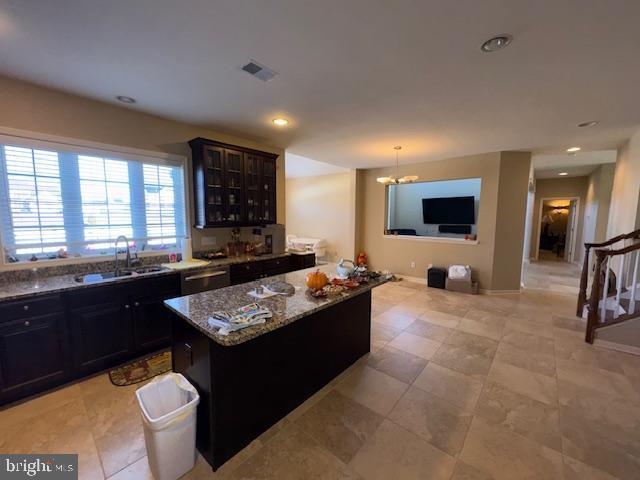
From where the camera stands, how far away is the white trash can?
1.42 meters

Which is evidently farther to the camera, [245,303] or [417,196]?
[417,196]

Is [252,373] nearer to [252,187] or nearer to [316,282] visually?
[316,282]

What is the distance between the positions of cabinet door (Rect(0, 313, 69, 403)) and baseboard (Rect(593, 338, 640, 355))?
17.8 feet

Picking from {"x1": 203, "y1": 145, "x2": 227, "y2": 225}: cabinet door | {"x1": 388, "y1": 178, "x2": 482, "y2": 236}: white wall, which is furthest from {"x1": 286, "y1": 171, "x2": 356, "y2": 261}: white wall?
{"x1": 203, "y1": 145, "x2": 227, "y2": 225}: cabinet door

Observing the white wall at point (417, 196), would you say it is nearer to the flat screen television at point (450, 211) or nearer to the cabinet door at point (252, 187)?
the flat screen television at point (450, 211)

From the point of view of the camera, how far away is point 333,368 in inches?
95.5

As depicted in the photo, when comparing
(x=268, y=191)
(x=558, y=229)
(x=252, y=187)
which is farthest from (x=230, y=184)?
(x=558, y=229)

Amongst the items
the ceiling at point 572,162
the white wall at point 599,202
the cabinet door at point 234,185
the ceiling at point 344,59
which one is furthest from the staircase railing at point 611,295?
the cabinet door at point 234,185

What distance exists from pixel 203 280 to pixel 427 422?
2613 millimetres

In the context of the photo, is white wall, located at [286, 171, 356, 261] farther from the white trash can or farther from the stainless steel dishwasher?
the white trash can

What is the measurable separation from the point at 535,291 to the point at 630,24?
15.9ft

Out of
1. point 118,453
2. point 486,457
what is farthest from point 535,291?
point 118,453

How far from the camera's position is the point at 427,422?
6.41ft

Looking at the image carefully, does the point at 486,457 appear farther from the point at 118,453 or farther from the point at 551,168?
the point at 551,168
